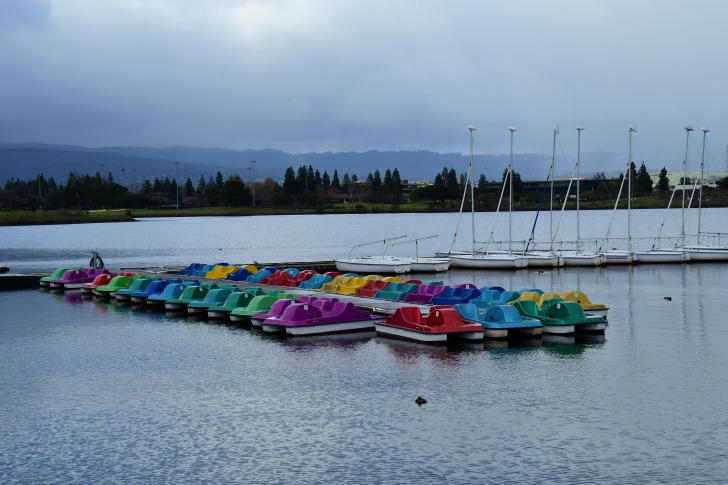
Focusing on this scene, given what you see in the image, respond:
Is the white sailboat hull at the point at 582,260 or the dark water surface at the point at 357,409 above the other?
the white sailboat hull at the point at 582,260

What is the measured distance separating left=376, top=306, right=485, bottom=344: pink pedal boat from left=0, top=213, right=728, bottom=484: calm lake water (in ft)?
2.16

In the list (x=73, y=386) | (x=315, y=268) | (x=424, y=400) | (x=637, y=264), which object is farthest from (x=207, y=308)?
(x=637, y=264)

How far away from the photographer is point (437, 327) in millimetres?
38406

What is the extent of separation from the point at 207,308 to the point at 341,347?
1292 cm

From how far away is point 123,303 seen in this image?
59.5 metres

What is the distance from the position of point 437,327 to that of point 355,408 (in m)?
10.6

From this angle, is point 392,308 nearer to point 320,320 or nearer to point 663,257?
point 320,320

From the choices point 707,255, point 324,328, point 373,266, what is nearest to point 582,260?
point 707,255

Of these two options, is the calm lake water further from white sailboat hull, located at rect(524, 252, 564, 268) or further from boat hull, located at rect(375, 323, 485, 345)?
white sailboat hull, located at rect(524, 252, 564, 268)

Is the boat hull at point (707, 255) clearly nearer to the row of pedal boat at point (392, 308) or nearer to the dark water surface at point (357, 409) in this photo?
the row of pedal boat at point (392, 308)

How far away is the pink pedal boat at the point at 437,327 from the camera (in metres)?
38.2

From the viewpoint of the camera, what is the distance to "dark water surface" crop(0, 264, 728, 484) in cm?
2262

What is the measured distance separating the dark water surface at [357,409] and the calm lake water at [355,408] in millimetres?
74

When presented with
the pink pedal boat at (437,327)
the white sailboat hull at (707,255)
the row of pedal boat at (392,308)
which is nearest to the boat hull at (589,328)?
the row of pedal boat at (392,308)
